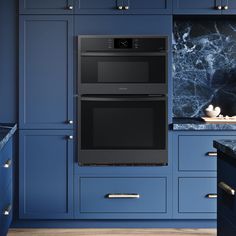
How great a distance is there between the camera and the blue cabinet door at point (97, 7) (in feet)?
12.6

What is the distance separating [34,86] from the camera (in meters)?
3.87

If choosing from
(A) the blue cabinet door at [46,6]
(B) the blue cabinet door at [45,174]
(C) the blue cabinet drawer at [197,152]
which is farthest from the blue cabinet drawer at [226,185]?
(A) the blue cabinet door at [46,6]

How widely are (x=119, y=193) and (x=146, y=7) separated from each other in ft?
4.75

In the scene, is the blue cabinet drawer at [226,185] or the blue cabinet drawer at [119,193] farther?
the blue cabinet drawer at [119,193]

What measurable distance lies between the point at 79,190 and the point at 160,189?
627 millimetres

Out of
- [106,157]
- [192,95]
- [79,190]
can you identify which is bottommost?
[79,190]

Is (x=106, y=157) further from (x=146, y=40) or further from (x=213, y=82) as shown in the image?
(x=213, y=82)

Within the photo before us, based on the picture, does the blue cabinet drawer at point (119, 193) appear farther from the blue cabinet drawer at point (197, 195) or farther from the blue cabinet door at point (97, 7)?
the blue cabinet door at point (97, 7)

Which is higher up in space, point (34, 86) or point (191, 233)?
point (34, 86)

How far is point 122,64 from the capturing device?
12.5 feet

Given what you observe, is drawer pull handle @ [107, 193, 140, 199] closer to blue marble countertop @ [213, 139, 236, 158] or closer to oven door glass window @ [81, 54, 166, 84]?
oven door glass window @ [81, 54, 166, 84]

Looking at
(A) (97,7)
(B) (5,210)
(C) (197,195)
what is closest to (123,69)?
(A) (97,7)

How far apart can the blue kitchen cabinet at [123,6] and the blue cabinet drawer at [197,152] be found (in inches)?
39.1

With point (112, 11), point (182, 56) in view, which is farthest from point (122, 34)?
point (182, 56)
